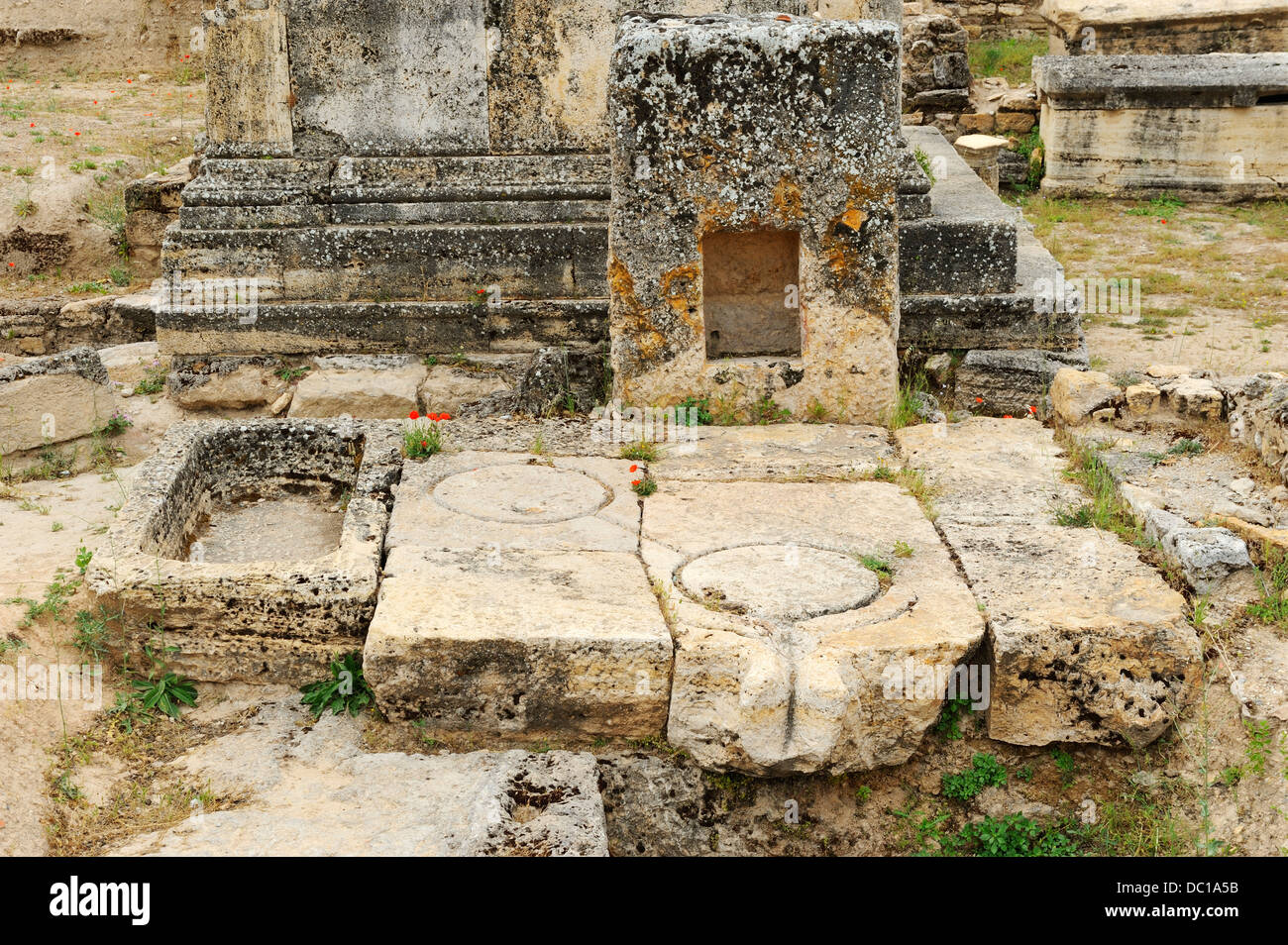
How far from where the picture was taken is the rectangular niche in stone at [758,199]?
16.4 feet

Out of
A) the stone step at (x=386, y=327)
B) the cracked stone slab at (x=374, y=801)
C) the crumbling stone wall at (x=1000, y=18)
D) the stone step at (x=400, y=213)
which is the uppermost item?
the crumbling stone wall at (x=1000, y=18)

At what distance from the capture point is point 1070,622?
3711 millimetres

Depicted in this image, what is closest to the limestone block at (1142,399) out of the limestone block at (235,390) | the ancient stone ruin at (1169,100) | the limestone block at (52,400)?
the limestone block at (235,390)

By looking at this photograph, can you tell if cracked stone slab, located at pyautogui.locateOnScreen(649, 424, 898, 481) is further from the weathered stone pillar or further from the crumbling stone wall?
the crumbling stone wall

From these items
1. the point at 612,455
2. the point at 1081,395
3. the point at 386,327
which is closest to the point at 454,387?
the point at 386,327

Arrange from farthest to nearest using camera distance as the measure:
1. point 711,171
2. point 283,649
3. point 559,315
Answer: point 559,315 → point 711,171 → point 283,649

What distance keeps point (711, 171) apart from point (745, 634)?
216cm

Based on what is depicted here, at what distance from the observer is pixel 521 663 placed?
3635 mm

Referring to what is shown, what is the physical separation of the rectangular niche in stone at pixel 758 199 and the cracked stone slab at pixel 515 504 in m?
0.66

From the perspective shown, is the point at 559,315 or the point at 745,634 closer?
the point at 745,634

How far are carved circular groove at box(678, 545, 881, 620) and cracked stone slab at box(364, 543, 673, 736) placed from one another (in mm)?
264

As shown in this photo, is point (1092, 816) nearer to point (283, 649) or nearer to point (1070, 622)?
point (1070, 622)

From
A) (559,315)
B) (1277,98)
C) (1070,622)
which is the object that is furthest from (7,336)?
(1277,98)

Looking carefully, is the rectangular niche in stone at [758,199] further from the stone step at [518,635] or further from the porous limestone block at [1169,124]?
the porous limestone block at [1169,124]
